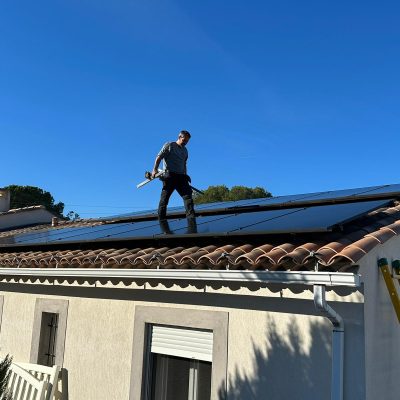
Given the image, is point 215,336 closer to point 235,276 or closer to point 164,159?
point 235,276

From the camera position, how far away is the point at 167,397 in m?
6.51

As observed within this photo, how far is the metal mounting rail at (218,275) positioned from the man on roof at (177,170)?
1.81m

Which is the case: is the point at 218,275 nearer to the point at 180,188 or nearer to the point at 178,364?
the point at 178,364

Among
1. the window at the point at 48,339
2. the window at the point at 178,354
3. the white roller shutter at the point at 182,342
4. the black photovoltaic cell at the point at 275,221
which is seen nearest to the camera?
the black photovoltaic cell at the point at 275,221

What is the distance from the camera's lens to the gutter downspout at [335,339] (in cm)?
449

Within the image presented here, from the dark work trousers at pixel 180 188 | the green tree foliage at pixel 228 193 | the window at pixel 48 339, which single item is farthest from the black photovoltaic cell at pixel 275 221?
the green tree foliage at pixel 228 193

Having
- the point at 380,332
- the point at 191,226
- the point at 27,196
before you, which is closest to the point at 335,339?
the point at 380,332

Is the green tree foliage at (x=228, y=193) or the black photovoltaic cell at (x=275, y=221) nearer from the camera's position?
the black photovoltaic cell at (x=275, y=221)

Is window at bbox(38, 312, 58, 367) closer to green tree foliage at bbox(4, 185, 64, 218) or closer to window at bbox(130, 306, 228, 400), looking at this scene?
window at bbox(130, 306, 228, 400)

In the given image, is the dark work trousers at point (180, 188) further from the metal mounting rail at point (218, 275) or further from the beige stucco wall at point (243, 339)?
the metal mounting rail at point (218, 275)

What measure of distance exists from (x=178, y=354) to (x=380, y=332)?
2.62 metres

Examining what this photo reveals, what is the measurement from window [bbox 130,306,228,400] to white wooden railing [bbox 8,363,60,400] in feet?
4.01

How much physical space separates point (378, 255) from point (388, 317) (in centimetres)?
79

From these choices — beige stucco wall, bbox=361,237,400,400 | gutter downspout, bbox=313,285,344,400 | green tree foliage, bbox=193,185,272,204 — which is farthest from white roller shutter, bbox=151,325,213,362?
green tree foliage, bbox=193,185,272,204
